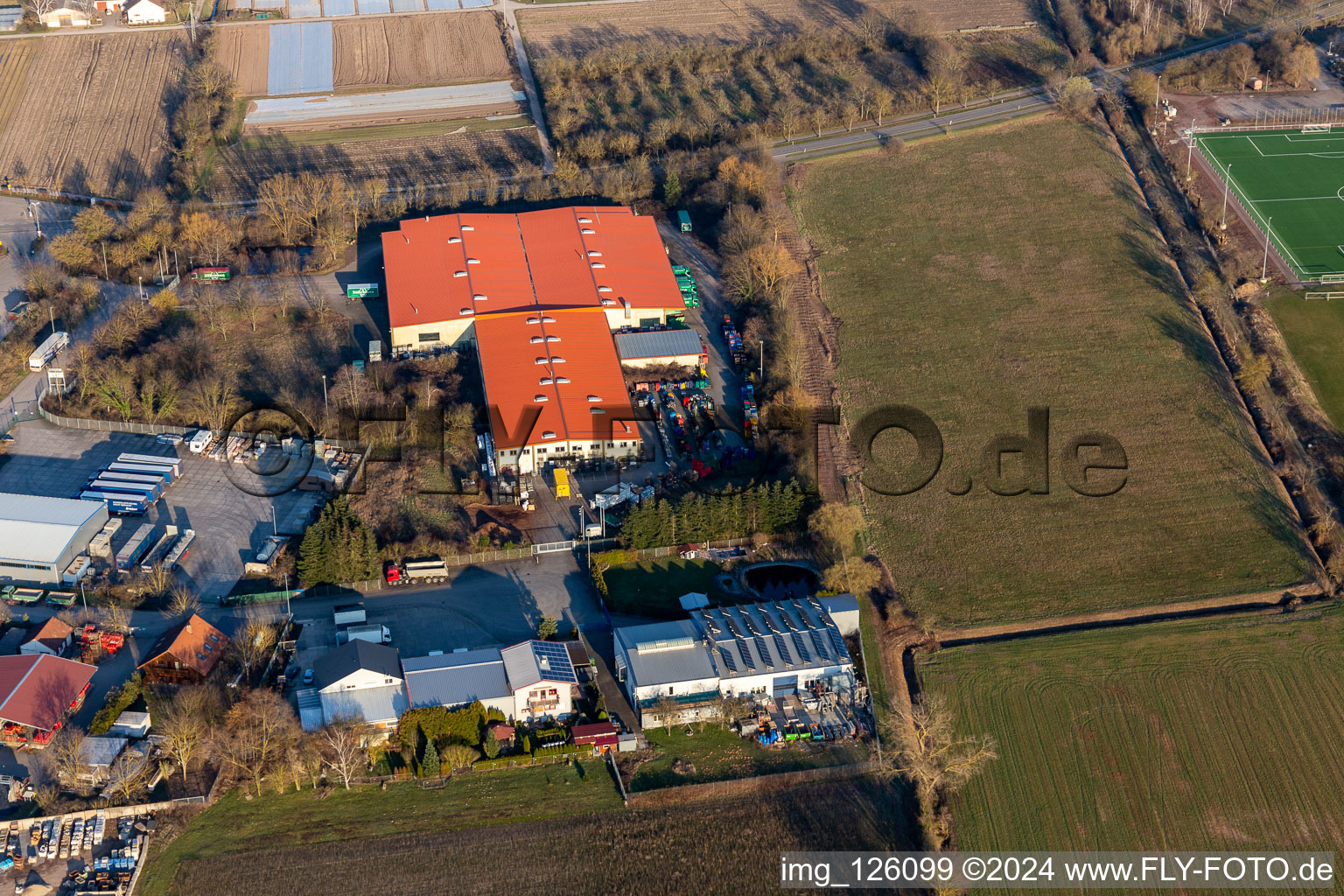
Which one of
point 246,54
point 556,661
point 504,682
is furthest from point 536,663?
point 246,54

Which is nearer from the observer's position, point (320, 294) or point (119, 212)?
point (320, 294)

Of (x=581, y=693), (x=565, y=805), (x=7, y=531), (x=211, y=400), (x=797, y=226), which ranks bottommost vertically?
(x=565, y=805)

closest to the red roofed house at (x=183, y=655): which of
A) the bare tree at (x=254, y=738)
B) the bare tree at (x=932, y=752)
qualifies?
the bare tree at (x=254, y=738)

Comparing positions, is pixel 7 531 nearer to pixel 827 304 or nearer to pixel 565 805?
pixel 565 805

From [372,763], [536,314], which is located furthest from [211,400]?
[372,763]

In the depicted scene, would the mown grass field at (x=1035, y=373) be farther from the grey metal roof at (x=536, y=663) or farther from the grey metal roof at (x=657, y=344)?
the grey metal roof at (x=536, y=663)

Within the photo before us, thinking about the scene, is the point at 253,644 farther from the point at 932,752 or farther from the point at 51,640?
the point at 932,752
